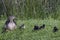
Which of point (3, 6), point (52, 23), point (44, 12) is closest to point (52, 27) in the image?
point (52, 23)

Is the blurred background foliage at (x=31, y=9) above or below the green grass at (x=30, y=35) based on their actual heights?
below

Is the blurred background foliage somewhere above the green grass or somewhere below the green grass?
below

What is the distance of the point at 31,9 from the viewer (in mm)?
10617

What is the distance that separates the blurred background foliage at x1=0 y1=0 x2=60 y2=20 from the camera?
34.1 ft

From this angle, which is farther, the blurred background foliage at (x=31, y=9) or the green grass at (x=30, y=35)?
the blurred background foliage at (x=31, y=9)

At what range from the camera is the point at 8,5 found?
35.1 feet

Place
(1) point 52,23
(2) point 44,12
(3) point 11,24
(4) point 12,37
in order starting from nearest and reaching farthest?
(4) point 12,37
(3) point 11,24
(1) point 52,23
(2) point 44,12

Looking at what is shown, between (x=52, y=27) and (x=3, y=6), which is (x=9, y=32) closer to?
(x=52, y=27)

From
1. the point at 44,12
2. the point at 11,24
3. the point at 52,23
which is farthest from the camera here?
the point at 44,12

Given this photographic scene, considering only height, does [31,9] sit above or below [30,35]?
below

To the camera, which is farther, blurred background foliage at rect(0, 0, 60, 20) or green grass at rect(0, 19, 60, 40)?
blurred background foliage at rect(0, 0, 60, 20)

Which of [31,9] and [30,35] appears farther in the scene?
[31,9]

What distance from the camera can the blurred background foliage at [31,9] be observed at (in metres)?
10.4

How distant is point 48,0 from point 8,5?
169 cm
